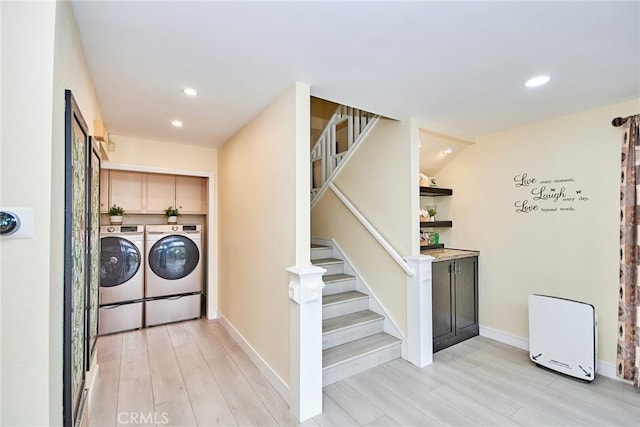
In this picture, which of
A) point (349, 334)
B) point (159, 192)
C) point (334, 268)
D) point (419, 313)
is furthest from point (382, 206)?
point (159, 192)

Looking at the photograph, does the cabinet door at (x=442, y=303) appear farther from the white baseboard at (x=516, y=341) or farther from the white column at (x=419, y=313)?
the white baseboard at (x=516, y=341)

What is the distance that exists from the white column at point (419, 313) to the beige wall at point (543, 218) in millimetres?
1125

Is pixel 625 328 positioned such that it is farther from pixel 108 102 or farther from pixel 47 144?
pixel 108 102

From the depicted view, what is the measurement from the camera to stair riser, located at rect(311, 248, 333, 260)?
12.2ft

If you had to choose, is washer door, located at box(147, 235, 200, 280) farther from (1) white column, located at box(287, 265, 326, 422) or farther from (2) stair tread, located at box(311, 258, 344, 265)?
(1) white column, located at box(287, 265, 326, 422)

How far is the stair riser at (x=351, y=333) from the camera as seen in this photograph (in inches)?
105

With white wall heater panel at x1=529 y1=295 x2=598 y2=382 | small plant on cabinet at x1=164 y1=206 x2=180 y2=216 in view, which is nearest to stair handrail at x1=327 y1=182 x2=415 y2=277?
white wall heater panel at x1=529 y1=295 x2=598 y2=382

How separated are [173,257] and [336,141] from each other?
8.85 feet

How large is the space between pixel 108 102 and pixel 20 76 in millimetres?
1600

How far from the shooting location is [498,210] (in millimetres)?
3309

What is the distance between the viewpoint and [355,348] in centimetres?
271

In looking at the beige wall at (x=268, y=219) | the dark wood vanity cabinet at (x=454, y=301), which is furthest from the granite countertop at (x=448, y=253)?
the beige wall at (x=268, y=219)

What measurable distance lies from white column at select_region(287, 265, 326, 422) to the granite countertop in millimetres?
1543

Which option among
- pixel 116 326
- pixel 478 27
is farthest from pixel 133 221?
pixel 478 27
